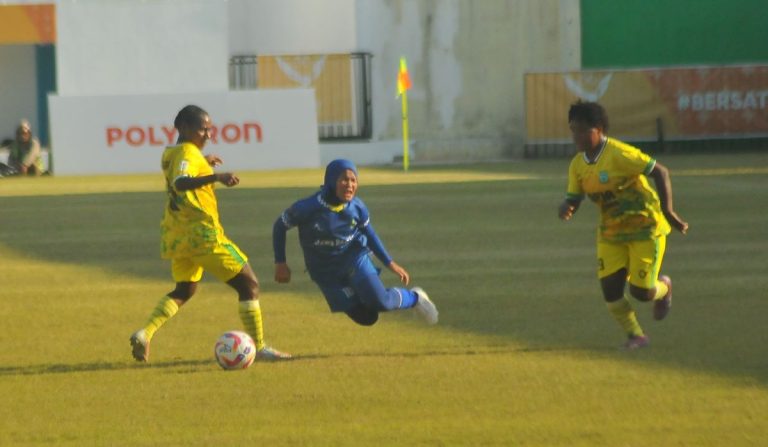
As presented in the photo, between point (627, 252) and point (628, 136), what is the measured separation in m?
27.4

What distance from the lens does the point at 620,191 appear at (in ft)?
35.7

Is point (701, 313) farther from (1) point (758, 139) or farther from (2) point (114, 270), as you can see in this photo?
(1) point (758, 139)

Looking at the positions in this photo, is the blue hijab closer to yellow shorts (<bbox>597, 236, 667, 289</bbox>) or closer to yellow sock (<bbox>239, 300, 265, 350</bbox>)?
yellow sock (<bbox>239, 300, 265, 350</bbox>)

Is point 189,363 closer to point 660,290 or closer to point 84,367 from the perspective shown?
point 84,367

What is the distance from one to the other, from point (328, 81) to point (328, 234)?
1288 inches

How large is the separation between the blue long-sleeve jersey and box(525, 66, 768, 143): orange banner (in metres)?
27.6

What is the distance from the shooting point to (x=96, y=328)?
12602 mm

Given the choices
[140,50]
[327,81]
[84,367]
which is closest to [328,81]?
[327,81]

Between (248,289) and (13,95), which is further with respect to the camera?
(13,95)

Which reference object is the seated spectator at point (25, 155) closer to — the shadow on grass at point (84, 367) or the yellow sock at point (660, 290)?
the shadow on grass at point (84, 367)

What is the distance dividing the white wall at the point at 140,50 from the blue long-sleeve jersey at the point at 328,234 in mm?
27743

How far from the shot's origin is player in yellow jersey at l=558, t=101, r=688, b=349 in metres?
10.7

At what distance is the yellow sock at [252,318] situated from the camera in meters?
10.8

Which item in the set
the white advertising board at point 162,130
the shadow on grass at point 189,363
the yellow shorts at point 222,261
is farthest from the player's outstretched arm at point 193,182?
the white advertising board at point 162,130
